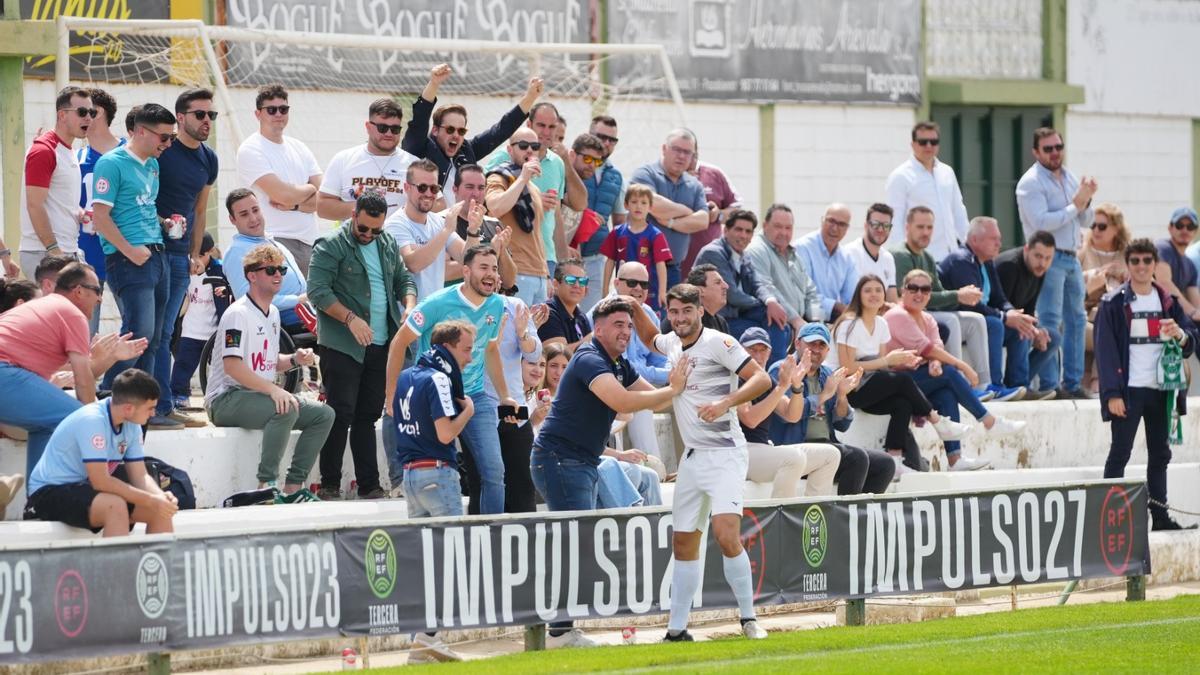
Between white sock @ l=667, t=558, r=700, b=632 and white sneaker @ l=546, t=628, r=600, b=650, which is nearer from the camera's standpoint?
white sock @ l=667, t=558, r=700, b=632

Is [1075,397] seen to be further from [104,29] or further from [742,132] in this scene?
[104,29]

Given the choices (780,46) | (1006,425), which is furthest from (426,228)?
(780,46)

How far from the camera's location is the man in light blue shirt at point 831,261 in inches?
650

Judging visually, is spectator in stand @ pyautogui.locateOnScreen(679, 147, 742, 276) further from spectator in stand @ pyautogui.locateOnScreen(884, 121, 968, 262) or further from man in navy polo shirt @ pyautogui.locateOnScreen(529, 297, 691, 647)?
man in navy polo shirt @ pyautogui.locateOnScreen(529, 297, 691, 647)

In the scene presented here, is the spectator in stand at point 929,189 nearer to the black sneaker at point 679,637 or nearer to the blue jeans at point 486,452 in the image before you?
the blue jeans at point 486,452

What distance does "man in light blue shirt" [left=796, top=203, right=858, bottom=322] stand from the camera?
16516mm

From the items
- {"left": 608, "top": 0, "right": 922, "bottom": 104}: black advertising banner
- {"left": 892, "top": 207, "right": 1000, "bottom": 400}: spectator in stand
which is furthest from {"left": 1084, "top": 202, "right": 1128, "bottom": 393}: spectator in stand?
{"left": 608, "top": 0, "right": 922, "bottom": 104}: black advertising banner

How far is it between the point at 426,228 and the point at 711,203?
400cm

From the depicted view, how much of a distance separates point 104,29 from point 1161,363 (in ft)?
29.5

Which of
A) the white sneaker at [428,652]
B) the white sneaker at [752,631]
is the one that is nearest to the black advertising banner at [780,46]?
the white sneaker at [752,631]

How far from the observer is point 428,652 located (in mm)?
10820

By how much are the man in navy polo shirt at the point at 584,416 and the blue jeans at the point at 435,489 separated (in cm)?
56

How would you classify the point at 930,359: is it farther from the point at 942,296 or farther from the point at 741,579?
the point at 741,579

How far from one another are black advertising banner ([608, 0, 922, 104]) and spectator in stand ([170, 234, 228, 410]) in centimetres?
756
